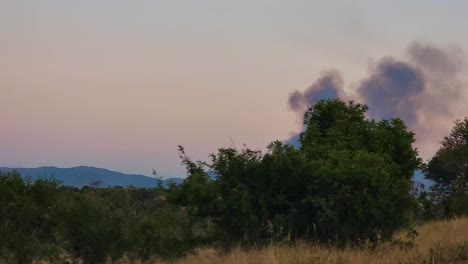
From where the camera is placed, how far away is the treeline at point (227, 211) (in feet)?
41.6

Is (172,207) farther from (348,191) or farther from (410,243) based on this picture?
(410,243)

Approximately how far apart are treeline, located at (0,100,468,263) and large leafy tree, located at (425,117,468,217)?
16561 mm

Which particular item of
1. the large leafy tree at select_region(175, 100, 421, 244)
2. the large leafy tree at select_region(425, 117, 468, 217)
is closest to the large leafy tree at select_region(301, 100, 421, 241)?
the large leafy tree at select_region(175, 100, 421, 244)

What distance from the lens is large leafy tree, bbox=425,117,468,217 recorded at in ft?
101

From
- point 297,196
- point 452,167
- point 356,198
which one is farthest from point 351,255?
point 452,167

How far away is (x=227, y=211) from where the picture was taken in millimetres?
14125

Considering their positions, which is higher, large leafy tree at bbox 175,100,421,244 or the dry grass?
large leafy tree at bbox 175,100,421,244

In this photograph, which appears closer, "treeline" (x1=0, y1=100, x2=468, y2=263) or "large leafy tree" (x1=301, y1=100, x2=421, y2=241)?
"treeline" (x1=0, y1=100, x2=468, y2=263)

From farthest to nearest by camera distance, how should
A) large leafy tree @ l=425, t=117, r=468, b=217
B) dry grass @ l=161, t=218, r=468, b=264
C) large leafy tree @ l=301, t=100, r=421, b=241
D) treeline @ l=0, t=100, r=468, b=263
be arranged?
large leafy tree @ l=425, t=117, r=468, b=217, large leafy tree @ l=301, t=100, r=421, b=241, treeline @ l=0, t=100, r=468, b=263, dry grass @ l=161, t=218, r=468, b=264

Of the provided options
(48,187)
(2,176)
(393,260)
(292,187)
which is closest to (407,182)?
(292,187)

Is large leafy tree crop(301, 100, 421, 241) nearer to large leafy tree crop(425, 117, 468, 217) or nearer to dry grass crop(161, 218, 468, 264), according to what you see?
dry grass crop(161, 218, 468, 264)

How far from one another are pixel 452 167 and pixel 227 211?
26040 mm

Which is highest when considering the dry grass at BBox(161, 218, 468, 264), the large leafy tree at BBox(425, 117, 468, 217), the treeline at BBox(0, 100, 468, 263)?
the large leafy tree at BBox(425, 117, 468, 217)

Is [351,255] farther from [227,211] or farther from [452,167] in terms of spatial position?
[452,167]
